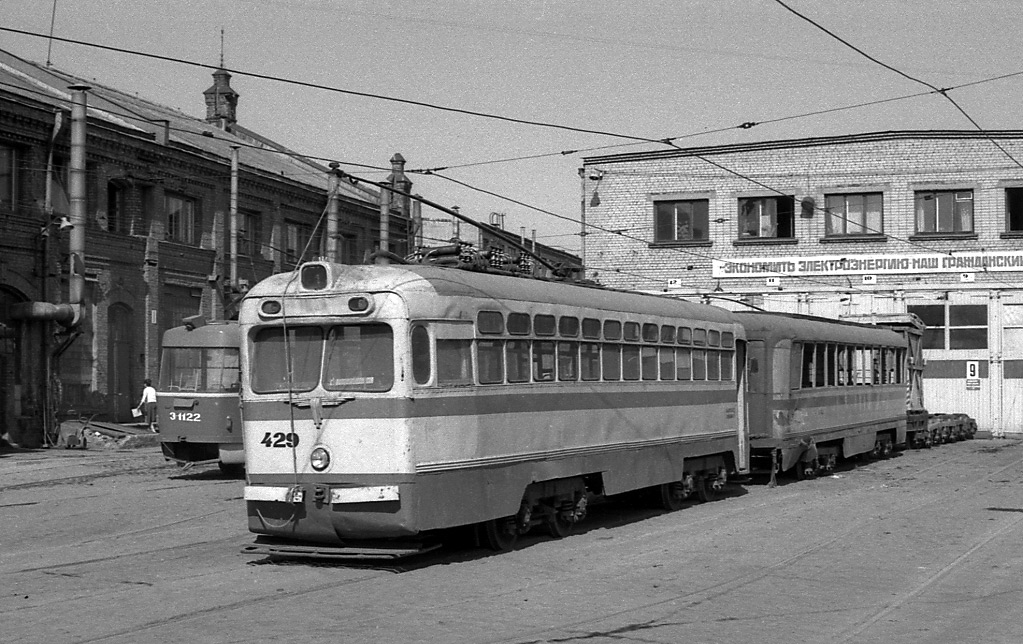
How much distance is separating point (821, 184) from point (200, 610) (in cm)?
3357

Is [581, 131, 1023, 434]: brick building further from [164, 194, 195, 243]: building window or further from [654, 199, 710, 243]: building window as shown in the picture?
[164, 194, 195, 243]: building window

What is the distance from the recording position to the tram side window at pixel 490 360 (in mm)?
12164

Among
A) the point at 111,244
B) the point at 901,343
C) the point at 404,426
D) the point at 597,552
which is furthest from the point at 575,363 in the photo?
the point at 111,244

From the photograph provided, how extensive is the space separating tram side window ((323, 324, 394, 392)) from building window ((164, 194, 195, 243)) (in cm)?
2573

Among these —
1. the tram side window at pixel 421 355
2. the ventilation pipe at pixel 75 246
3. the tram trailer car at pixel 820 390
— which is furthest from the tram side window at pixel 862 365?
the ventilation pipe at pixel 75 246

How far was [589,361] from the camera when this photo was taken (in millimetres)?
14125

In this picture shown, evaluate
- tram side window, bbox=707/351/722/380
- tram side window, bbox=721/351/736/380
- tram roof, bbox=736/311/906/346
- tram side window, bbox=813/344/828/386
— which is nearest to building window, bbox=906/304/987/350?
tram roof, bbox=736/311/906/346

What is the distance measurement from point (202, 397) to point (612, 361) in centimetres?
1004

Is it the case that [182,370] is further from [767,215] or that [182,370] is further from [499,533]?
[767,215]

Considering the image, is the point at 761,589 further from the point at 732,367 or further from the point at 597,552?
the point at 732,367

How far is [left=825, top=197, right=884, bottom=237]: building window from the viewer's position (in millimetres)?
39594

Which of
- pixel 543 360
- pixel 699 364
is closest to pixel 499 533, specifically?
pixel 543 360

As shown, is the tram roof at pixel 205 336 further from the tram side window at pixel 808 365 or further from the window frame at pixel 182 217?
the window frame at pixel 182 217

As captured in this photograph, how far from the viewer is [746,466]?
18766 millimetres
